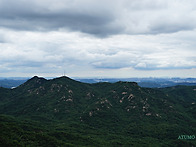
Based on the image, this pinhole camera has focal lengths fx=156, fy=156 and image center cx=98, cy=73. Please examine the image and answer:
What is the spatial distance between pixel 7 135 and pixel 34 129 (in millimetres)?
48530

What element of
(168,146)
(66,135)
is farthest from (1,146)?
(168,146)

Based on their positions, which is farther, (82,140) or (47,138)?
(82,140)

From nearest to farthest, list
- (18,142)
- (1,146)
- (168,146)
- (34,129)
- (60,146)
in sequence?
(1,146) < (18,142) < (60,146) < (34,129) < (168,146)

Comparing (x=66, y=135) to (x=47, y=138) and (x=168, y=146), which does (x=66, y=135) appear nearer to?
(x=47, y=138)

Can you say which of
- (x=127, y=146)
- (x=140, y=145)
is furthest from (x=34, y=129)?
(x=140, y=145)

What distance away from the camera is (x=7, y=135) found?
128 metres

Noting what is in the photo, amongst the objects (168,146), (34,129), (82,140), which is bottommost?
(168,146)

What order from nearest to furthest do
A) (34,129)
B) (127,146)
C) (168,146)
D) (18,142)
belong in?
(18,142) < (34,129) < (127,146) < (168,146)

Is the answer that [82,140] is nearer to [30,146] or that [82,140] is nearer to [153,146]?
[30,146]

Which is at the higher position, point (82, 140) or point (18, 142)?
point (18, 142)

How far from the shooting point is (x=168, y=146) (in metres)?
199

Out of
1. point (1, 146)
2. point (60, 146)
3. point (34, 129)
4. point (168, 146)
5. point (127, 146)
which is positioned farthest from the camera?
point (168, 146)

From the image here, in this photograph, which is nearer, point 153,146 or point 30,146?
point 30,146

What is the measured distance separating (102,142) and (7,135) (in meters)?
105
